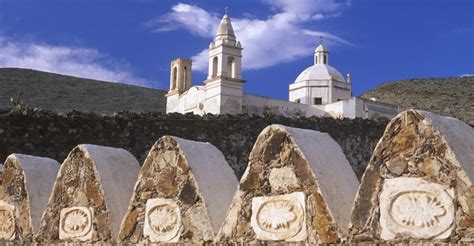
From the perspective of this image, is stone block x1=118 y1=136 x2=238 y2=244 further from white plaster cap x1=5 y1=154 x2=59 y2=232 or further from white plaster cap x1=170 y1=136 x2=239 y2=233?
white plaster cap x1=5 y1=154 x2=59 y2=232

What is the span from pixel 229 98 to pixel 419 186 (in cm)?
2791

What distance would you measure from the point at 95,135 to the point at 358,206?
33.3 ft

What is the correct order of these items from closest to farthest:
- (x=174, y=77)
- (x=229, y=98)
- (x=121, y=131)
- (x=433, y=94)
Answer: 1. (x=121, y=131)
2. (x=229, y=98)
3. (x=174, y=77)
4. (x=433, y=94)

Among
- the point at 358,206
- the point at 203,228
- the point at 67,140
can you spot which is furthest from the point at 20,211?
the point at 67,140

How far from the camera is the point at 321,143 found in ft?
13.3

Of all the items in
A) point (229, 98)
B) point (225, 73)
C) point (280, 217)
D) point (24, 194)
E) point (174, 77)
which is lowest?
point (280, 217)

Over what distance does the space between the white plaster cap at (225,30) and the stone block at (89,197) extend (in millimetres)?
28835

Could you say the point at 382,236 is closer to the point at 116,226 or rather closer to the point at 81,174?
the point at 116,226

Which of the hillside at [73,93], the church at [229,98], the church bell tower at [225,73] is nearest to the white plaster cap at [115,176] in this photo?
the church at [229,98]

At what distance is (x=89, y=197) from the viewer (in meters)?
5.22

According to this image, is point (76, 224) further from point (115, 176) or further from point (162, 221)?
point (162, 221)

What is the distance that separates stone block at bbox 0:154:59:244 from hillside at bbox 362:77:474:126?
1559 inches

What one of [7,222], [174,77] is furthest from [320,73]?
[7,222]

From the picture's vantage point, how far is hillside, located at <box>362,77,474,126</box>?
47156 mm
